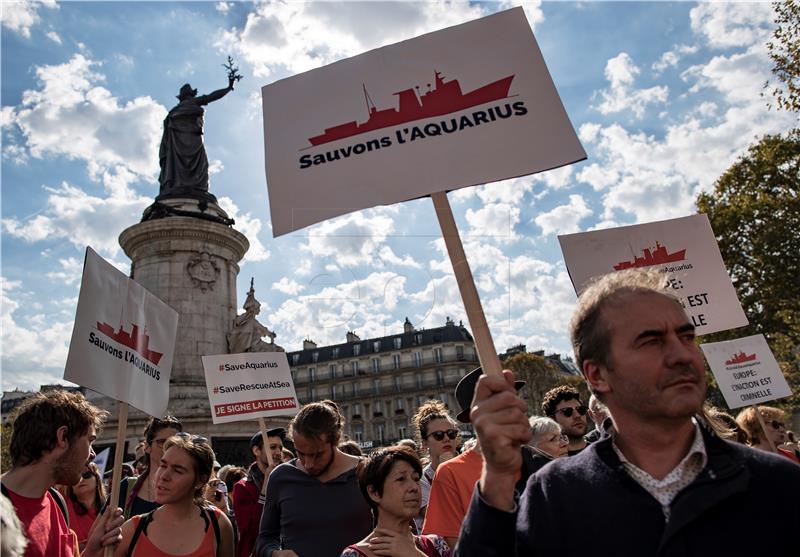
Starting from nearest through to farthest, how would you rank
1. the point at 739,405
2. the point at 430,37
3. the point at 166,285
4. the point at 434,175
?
the point at 434,175 → the point at 430,37 → the point at 739,405 → the point at 166,285

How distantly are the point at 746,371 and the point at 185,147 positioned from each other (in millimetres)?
17212

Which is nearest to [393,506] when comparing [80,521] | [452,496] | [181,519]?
[452,496]

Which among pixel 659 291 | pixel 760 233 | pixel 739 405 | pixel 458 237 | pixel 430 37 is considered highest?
pixel 760 233

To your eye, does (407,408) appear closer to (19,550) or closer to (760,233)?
(760,233)

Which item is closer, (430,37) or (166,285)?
(430,37)

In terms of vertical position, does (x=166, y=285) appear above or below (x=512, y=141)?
above

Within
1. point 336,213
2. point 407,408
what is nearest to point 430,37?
point 336,213

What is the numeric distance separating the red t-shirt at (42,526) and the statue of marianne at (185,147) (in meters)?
16.9

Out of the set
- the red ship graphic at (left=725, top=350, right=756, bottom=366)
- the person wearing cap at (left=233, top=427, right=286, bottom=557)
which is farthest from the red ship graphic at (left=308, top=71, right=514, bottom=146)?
the red ship graphic at (left=725, top=350, right=756, bottom=366)

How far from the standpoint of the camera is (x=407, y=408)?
225 feet

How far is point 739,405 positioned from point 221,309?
13.1 metres

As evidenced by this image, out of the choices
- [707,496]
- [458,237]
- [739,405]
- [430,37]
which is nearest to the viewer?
[707,496]

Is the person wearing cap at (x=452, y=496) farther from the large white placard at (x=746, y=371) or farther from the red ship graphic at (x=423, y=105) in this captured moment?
the large white placard at (x=746, y=371)

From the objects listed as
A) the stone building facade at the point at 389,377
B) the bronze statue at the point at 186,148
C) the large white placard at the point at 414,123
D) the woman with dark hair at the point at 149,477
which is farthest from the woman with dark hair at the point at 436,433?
the stone building facade at the point at 389,377
